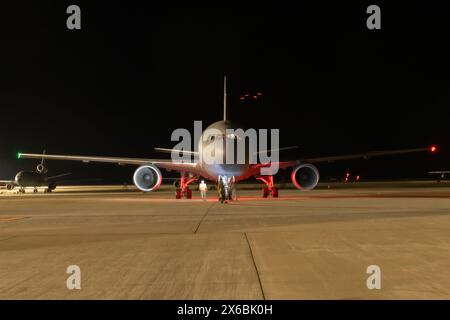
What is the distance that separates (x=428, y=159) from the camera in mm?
120938

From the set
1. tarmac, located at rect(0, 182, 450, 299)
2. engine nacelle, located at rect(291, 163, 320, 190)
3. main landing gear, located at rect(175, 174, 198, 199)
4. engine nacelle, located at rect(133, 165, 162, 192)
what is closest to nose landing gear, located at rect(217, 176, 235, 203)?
main landing gear, located at rect(175, 174, 198, 199)

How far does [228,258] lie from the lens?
29.6 ft

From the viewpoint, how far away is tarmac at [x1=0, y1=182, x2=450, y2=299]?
21.4ft

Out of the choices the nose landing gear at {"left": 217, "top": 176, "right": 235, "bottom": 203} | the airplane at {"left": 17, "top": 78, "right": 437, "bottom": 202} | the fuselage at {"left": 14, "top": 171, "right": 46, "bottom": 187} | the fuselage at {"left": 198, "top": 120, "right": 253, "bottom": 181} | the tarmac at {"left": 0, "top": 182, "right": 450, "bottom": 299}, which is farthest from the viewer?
the fuselage at {"left": 14, "top": 171, "right": 46, "bottom": 187}

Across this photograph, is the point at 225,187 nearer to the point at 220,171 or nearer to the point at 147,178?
the point at 220,171

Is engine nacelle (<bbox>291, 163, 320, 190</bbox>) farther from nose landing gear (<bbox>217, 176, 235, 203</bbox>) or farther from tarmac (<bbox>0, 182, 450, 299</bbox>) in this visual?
tarmac (<bbox>0, 182, 450, 299</bbox>)

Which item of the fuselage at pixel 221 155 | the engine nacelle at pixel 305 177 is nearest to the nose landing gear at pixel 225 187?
the fuselage at pixel 221 155

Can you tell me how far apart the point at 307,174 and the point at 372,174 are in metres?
84.8

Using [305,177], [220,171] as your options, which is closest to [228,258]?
[220,171]

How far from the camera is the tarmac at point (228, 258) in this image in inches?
256

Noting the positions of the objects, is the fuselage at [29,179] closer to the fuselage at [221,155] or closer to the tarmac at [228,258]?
the fuselage at [221,155]

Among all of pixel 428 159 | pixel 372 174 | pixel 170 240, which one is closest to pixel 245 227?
pixel 170 240

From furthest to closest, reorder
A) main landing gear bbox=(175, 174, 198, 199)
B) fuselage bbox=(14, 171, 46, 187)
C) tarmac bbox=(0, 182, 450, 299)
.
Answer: fuselage bbox=(14, 171, 46, 187), main landing gear bbox=(175, 174, 198, 199), tarmac bbox=(0, 182, 450, 299)
